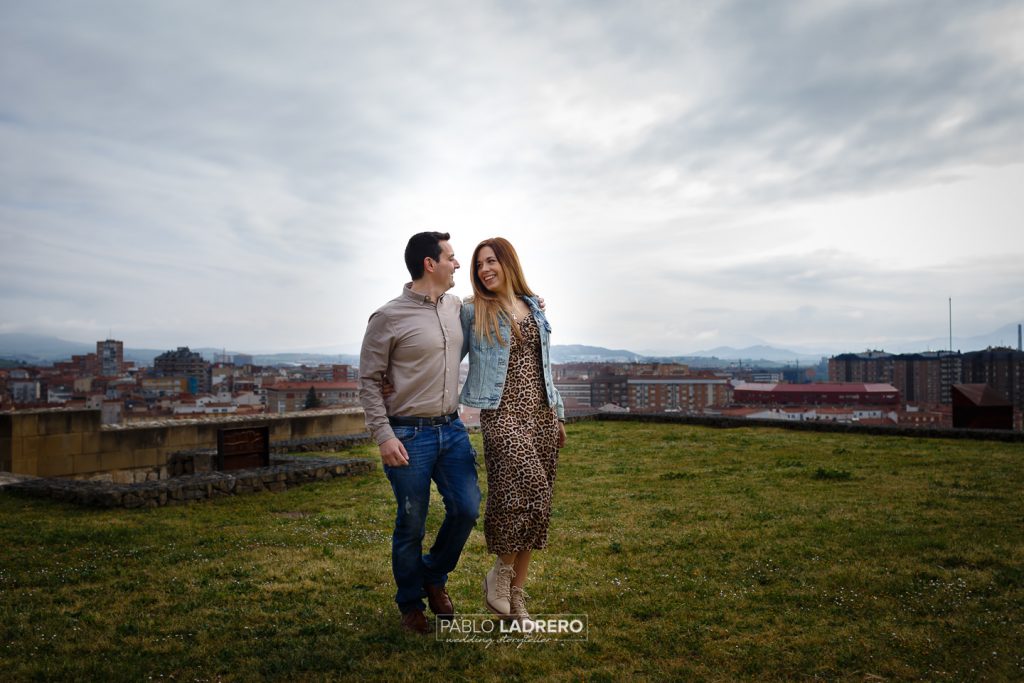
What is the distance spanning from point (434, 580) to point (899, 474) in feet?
24.5

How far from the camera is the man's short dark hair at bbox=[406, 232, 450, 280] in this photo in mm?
3842

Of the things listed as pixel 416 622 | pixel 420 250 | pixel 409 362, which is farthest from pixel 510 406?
pixel 416 622

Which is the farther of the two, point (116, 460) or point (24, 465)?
point (116, 460)

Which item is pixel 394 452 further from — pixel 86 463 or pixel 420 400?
pixel 86 463

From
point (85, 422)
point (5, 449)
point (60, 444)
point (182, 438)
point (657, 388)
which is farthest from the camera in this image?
point (657, 388)

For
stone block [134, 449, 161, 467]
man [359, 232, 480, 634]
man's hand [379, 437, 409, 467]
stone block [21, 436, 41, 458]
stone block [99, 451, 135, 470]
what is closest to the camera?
man's hand [379, 437, 409, 467]

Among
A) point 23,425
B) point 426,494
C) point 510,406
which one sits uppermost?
point 510,406

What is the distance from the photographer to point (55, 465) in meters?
11.1

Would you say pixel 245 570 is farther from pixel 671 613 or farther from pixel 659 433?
pixel 659 433

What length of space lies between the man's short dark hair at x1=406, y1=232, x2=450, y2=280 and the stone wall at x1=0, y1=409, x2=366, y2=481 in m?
8.65

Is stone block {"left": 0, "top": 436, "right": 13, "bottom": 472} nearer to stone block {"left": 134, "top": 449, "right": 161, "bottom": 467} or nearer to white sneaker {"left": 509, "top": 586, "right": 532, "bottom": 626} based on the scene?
stone block {"left": 134, "top": 449, "right": 161, "bottom": 467}

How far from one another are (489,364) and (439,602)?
1458 millimetres

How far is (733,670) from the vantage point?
343cm

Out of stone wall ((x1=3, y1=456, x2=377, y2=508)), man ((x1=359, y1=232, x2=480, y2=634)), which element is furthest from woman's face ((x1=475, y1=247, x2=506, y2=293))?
stone wall ((x1=3, y1=456, x2=377, y2=508))
